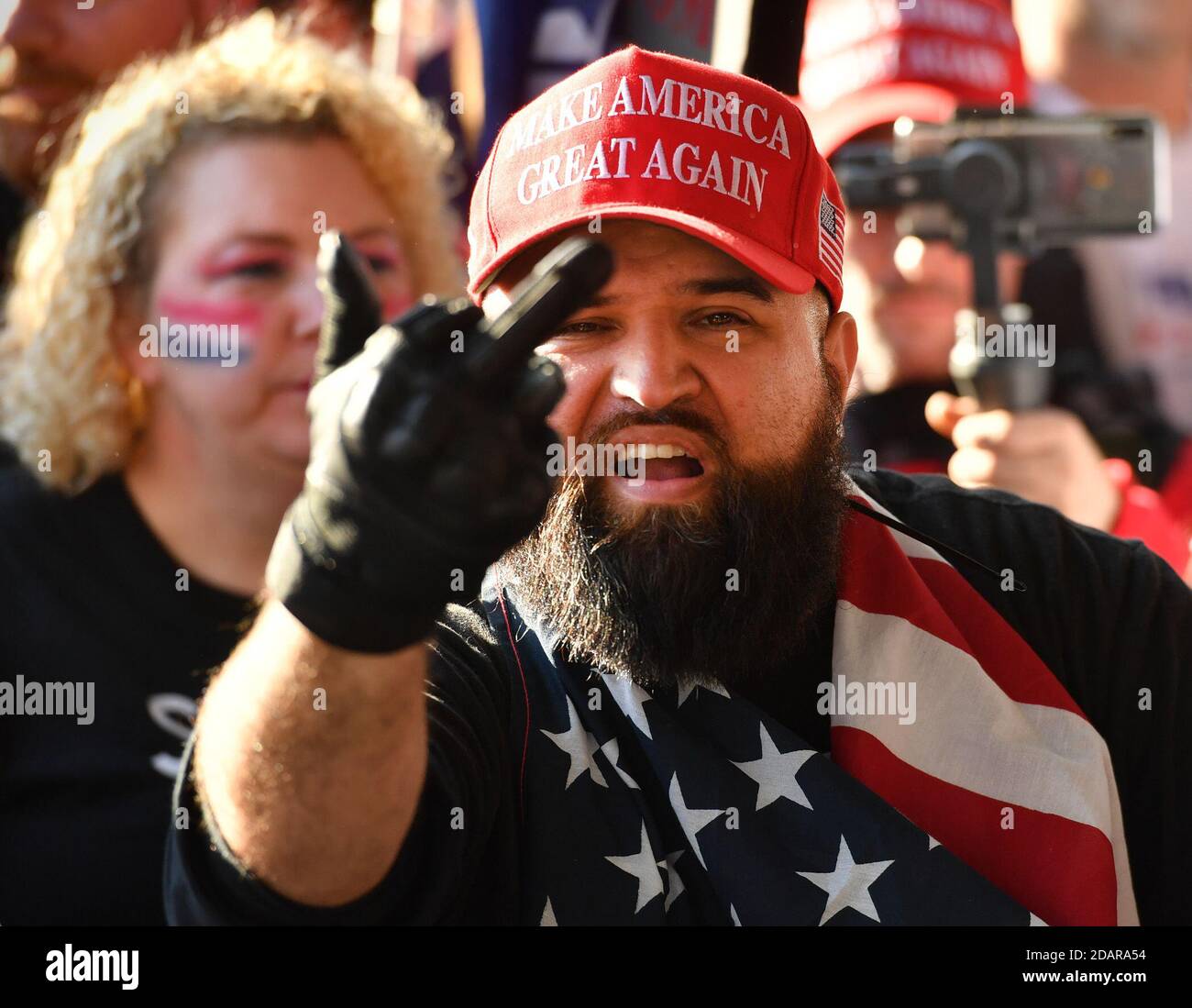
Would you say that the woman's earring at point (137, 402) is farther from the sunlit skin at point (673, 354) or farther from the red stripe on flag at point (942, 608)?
the red stripe on flag at point (942, 608)

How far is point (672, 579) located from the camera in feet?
5.22

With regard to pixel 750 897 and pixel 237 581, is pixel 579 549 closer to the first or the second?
pixel 750 897

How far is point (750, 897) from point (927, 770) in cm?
27

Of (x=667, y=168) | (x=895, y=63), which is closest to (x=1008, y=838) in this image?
(x=667, y=168)

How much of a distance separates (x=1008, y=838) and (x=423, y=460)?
33.3 inches

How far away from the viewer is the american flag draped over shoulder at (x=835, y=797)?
4.73ft

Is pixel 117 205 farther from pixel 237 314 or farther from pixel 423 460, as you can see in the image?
pixel 423 460

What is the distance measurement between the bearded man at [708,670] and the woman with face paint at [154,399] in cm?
78

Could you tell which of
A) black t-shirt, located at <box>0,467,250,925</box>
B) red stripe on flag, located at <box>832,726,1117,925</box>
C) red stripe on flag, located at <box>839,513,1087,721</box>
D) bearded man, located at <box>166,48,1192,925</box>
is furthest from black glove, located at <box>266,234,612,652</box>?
black t-shirt, located at <box>0,467,250,925</box>

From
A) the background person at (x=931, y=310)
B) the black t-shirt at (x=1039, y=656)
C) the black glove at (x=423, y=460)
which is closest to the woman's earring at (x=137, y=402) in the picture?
the black t-shirt at (x=1039, y=656)

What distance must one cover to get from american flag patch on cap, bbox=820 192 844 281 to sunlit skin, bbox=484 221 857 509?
0.37 feet

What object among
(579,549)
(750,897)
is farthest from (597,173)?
(750,897)

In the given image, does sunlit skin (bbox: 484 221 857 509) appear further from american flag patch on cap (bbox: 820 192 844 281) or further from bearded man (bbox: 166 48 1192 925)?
american flag patch on cap (bbox: 820 192 844 281)

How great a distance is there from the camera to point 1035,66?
11.3ft
